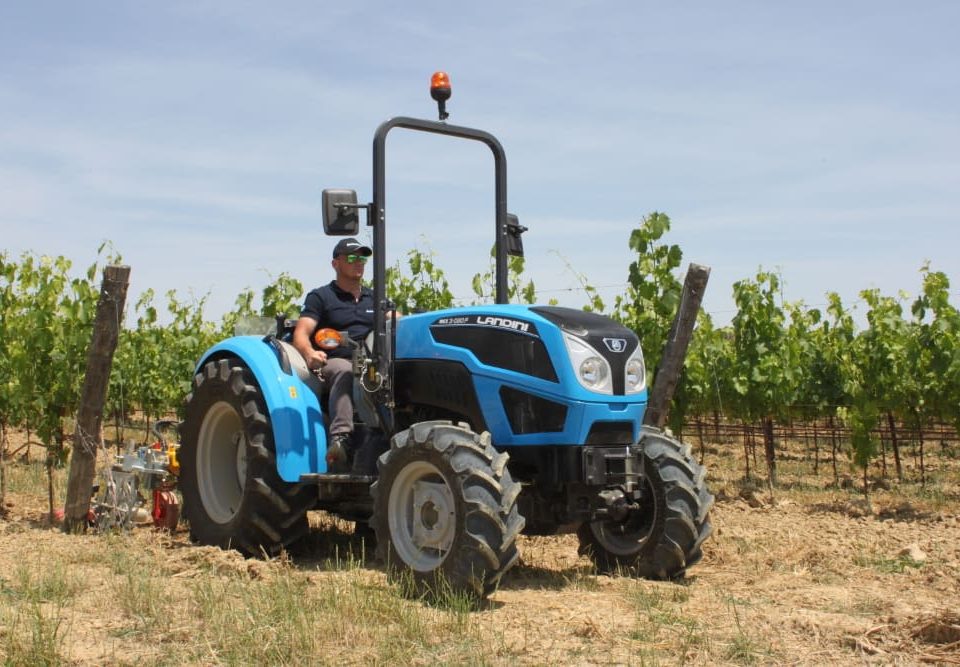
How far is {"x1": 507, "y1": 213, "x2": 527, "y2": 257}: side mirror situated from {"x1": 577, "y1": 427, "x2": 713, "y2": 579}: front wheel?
127 centimetres

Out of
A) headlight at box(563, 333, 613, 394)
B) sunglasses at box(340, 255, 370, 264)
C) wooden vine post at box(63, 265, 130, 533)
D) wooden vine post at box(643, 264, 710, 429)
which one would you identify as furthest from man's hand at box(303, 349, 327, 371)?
wooden vine post at box(643, 264, 710, 429)

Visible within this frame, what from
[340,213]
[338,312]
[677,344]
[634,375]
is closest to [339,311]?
[338,312]

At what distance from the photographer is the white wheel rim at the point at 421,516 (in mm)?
5069

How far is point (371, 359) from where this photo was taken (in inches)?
225

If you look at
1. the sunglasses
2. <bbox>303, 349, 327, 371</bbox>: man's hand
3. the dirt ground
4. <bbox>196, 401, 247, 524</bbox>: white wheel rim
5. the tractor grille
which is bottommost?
the dirt ground

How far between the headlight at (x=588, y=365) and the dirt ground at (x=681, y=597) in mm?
1012

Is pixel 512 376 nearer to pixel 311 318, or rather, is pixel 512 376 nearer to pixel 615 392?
pixel 615 392

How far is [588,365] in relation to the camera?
519cm

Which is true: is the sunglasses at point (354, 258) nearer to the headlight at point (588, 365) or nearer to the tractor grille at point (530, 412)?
the tractor grille at point (530, 412)

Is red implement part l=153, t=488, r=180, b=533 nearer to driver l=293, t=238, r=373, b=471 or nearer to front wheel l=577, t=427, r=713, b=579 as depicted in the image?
driver l=293, t=238, r=373, b=471

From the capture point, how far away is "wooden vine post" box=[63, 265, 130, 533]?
7.74 m

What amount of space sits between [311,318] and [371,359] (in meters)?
0.76

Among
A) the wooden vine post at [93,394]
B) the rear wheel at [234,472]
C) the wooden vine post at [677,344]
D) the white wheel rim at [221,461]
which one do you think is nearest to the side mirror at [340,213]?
the rear wheel at [234,472]

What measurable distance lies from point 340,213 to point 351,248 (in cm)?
98
